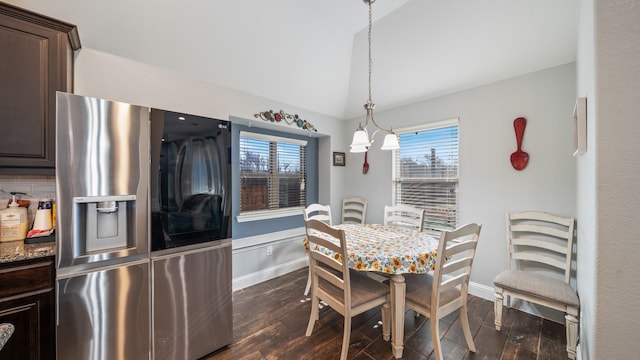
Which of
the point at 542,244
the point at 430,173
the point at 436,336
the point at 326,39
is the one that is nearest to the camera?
the point at 436,336

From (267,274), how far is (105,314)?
184 cm

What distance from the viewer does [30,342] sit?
1.23 m

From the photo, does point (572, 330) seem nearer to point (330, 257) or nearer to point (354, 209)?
point (330, 257)

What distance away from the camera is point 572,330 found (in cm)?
166

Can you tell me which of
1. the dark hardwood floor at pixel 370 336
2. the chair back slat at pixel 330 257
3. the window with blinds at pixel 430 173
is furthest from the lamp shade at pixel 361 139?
the dark hardwood floor at pixel 370 336

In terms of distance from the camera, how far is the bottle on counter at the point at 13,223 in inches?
57.4

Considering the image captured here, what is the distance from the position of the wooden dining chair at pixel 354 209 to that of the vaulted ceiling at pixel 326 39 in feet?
5.35

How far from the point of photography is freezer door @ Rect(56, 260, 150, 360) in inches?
50.6

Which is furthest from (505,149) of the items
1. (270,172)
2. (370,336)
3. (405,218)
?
(270,172)

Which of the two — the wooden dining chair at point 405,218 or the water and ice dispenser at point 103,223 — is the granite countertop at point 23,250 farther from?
the wooden dining chair at point 405,218

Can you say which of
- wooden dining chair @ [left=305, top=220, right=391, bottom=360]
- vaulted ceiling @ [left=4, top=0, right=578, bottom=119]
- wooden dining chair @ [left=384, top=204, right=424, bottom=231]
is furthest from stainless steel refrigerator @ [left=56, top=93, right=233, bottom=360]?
wooden dining chair @ [left=384, top=204, right=424, bottom=231]

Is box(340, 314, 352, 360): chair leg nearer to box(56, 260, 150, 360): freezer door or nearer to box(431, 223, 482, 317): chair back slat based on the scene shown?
box(431, 223, 482, 317): chair back slat

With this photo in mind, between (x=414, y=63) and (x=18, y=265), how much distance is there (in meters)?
3.57

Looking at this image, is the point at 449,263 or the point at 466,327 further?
the point at 466,327
